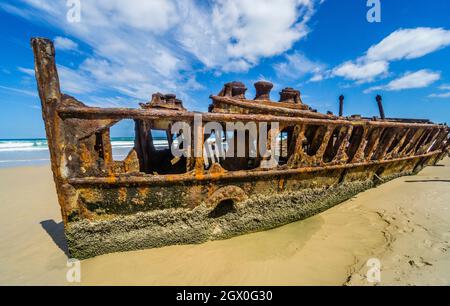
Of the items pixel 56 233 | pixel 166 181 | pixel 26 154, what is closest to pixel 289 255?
pixel 166 181

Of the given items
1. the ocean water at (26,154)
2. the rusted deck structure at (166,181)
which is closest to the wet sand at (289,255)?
the rusted deck structure at (166,181)

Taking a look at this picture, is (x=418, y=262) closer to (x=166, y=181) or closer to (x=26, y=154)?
(x=166, y=181)

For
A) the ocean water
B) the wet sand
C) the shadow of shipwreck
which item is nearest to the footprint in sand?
the wet sand

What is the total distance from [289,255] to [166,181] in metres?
1.89

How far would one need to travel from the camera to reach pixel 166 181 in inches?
119

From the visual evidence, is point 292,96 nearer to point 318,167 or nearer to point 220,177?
point 318,167

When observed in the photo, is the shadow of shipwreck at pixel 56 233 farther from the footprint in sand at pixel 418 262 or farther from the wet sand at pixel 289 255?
the footprint in sand at pixel 418 262

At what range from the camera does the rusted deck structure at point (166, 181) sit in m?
2.71

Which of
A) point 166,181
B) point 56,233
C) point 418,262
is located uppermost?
point 166,181

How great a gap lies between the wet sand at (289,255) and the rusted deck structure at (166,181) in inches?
9.5

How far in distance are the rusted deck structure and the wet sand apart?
242mm

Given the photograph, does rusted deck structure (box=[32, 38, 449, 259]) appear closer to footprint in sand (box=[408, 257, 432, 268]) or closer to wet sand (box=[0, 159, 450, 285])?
wet sand (box=[0, 159, 450, 285])

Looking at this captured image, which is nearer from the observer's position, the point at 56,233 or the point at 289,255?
the point at 289,255

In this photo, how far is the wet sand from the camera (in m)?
2.69
